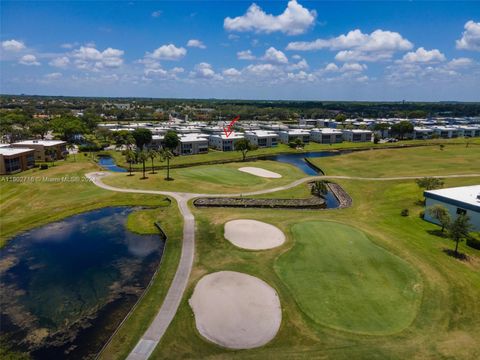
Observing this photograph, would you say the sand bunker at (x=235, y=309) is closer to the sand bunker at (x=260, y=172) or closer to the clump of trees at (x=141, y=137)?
the sand bunker at (x=260, y=172)

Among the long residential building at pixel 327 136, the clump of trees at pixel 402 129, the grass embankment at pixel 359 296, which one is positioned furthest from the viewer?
the clump of trees at pixel 402 129

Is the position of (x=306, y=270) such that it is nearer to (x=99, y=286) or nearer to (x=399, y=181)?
(x=99, y=286)

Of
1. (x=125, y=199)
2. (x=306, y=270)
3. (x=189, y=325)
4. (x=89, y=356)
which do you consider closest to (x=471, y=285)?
(x=306, y=270)

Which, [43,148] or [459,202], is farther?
[43,148]

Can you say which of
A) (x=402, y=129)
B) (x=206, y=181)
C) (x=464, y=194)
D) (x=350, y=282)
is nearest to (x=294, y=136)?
(x=402, y=129)

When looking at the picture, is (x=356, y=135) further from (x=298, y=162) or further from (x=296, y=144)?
(x=298, y=162)

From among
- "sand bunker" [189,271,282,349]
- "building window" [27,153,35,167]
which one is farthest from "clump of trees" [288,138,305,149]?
"sand bunker" [189,271,282,349]

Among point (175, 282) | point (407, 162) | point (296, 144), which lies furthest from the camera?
point (296, 144)

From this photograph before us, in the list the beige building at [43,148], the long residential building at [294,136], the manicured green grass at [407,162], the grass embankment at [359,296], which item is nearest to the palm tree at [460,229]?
the grass embankment at [359,296]
